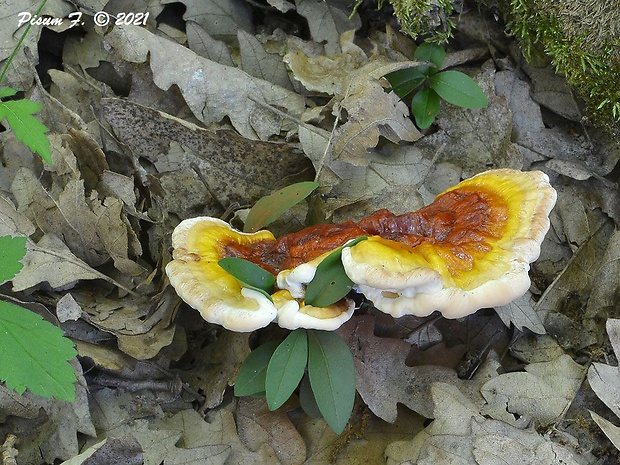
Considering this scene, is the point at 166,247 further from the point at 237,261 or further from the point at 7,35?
the point at 7,35

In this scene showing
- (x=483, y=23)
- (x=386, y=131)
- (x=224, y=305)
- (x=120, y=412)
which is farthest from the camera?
(x=483, y=23)

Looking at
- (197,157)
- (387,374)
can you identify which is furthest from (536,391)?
(197,157)

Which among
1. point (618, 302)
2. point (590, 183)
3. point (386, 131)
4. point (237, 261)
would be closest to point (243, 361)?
point (237, 261)

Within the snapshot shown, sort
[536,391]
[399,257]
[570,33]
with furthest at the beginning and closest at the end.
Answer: [570,33], [536,391], [399,257]

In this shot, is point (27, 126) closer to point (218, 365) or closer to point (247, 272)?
point (247, 272)

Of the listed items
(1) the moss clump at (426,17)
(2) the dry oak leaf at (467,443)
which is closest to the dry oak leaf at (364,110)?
(1) the moss clump at (426,17)
